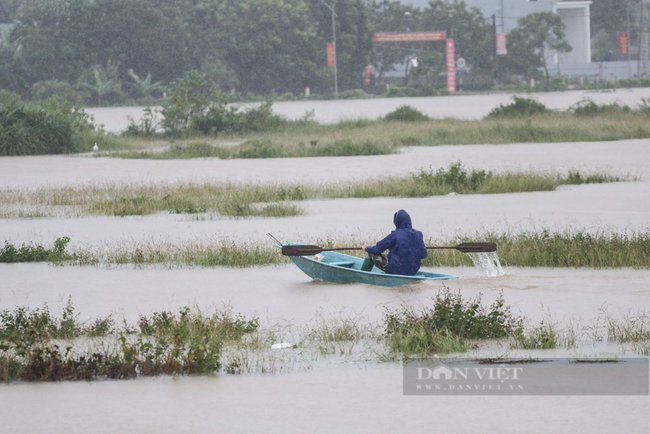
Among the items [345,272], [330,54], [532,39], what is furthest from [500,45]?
[345,272]

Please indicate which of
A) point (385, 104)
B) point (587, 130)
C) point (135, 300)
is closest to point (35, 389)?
point (135, 300)

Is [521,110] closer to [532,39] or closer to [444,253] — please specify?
[444,253]

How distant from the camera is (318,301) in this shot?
11609 mm

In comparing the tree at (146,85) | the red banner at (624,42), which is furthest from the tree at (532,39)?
the tree at (146,85)

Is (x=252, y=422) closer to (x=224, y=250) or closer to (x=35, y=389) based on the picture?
(x=35, y=389)

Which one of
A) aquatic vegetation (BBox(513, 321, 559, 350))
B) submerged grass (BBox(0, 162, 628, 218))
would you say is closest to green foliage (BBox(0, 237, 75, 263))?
submerged grass (BBox(0, 162, 628, 218))

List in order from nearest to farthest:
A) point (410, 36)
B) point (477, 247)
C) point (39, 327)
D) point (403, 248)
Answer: point (39, 327) < point (403, 248) < point (477, 247) < point (410, 36)

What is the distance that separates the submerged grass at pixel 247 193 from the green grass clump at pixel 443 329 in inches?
380

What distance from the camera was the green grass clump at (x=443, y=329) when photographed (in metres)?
9.00

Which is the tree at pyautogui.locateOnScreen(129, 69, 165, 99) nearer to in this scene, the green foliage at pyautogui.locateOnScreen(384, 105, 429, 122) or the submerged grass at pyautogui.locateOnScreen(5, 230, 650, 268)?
the green foliage at pyautogui.locateOnScreen(384, 105, 429, 122)

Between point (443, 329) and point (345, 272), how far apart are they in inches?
109

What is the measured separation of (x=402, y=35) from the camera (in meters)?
82.7

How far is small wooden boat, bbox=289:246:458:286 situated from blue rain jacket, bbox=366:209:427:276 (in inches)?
4.5

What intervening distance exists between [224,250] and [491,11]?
75.6 meters
